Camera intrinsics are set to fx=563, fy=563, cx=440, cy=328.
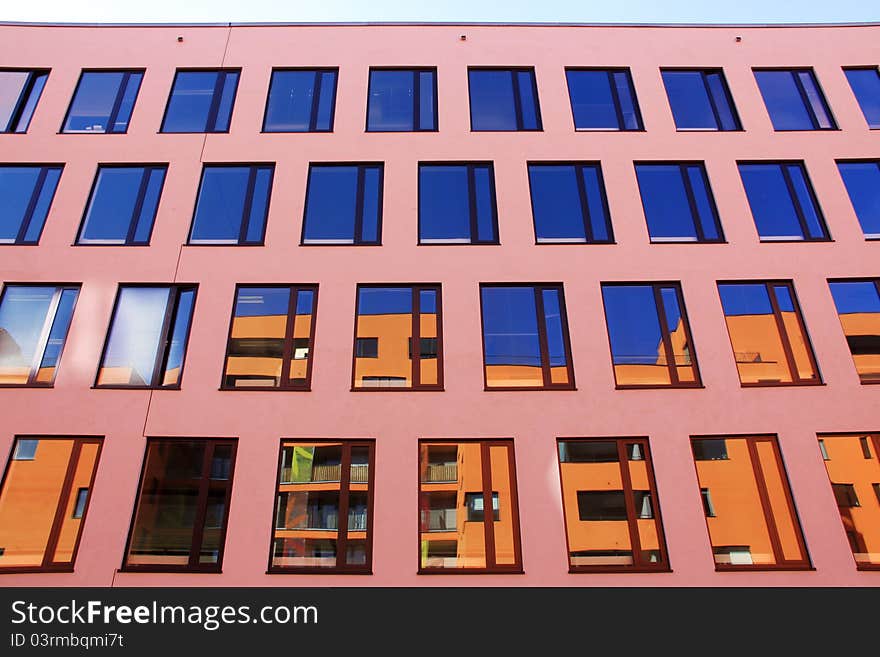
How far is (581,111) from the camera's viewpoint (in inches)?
591

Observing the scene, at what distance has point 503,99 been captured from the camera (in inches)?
603

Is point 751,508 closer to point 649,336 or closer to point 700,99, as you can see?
point 649,336

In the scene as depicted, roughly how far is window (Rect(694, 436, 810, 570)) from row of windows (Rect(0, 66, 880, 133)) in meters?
8.64

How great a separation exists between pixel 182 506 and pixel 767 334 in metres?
12.5

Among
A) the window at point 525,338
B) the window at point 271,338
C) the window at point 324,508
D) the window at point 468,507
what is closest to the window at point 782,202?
the window at point 525,338

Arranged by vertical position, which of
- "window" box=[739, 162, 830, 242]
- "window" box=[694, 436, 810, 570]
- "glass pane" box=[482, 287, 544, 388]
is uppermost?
"window" box=[739, 162, 830, 242]

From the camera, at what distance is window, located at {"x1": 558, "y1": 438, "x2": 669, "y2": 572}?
1030 centimetres

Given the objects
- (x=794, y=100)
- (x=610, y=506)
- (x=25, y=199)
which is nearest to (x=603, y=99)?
(x=794, y=100)

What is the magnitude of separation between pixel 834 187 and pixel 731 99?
11.8 ft

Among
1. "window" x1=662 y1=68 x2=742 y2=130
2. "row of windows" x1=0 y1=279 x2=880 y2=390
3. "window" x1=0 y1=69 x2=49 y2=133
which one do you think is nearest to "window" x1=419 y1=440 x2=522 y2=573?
"row of windows" x1=0 y1=279 x2=880 y2=390

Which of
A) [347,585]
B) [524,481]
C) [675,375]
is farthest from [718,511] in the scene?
[347,585]

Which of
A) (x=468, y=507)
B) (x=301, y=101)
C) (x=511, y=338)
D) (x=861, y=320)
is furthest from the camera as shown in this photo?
(x=301, y=101)

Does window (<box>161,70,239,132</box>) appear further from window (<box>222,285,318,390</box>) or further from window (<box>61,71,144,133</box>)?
window (<box>222,285,318,390</box>)

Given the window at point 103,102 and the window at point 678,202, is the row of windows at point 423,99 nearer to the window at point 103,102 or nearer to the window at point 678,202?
the window at point 103,102
